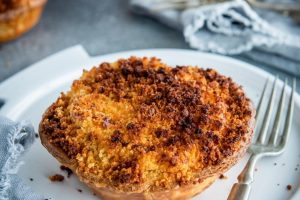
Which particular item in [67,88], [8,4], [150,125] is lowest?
[67,88]

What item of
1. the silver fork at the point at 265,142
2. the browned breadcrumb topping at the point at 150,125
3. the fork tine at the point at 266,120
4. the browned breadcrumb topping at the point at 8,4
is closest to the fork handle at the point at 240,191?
the silver fork at the point at 265,142

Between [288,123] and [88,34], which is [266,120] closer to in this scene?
[288,123]

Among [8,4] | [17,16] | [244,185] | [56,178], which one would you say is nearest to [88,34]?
[17,16]

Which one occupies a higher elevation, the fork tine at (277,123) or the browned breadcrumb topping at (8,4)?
the fork tine at (277,123)

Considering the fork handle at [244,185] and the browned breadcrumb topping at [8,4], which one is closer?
the fork handle at [244,185]

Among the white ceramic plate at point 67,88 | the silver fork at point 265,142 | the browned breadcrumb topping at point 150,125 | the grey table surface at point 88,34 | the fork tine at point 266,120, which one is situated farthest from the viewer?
the grey table surface at point 88,34

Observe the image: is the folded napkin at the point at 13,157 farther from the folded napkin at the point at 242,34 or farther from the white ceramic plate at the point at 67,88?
the folded napkin at the point at 242,34

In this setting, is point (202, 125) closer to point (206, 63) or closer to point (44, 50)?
point (206, 63)
